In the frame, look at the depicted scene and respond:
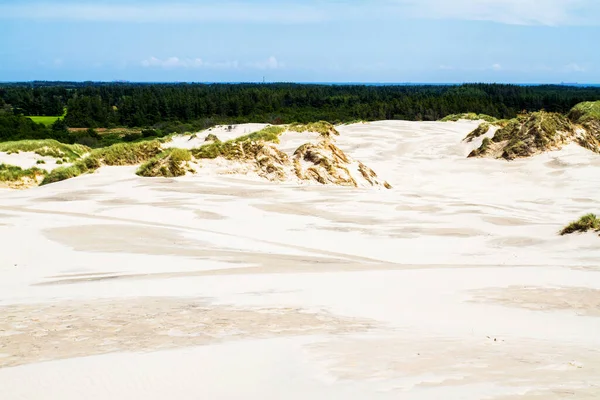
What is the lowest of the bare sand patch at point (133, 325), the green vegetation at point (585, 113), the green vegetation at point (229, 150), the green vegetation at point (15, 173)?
the green vegetation at point (15, 173)

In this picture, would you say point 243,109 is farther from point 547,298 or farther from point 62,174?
point 547,298

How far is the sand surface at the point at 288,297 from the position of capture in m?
4.90

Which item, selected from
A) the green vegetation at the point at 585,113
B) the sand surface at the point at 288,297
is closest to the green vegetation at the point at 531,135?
the green vegetation at the point at 585,113

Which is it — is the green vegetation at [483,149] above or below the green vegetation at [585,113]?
below

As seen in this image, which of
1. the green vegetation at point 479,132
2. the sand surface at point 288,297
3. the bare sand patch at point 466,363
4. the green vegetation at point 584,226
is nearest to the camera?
the bare sand patch at point 466,363

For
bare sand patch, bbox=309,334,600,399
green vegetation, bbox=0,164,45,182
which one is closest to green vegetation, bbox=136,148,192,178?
green vegetation, bbox=0,164,45,182

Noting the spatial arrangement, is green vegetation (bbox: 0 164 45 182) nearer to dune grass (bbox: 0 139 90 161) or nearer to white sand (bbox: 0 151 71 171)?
white sand (bbox: 0 151 71 171)

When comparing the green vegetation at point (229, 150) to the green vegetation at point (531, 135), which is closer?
the green vegetation at point (229, 150)

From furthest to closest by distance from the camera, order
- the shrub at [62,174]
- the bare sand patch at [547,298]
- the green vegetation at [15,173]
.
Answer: the green vegetation at [15,173]
the shrub at [62,174]
the bare sand patch at [547,298]

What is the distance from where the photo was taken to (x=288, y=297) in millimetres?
7738

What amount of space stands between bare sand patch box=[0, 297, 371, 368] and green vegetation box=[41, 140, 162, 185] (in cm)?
1380

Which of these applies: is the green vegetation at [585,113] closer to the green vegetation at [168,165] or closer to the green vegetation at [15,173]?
the green vegetation at [168,165]

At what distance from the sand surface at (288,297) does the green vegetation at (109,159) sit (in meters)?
3.57

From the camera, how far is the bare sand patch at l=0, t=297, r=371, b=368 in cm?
579
